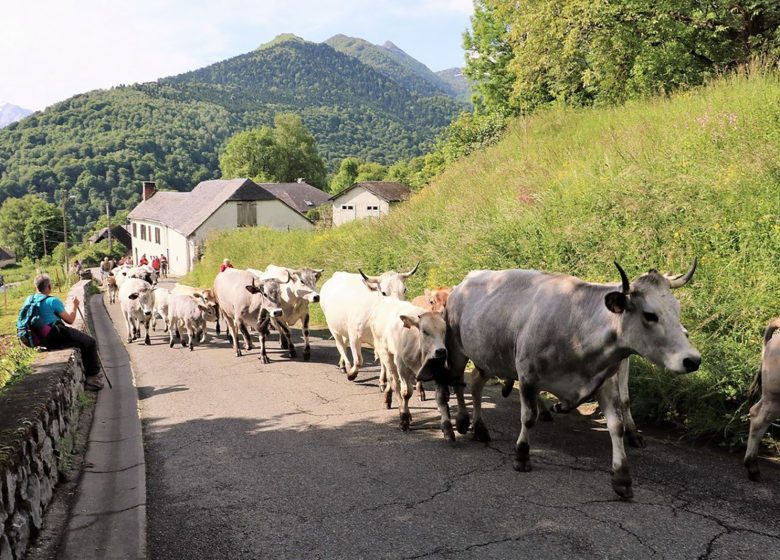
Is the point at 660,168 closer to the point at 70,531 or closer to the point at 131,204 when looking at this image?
the point at 70,531

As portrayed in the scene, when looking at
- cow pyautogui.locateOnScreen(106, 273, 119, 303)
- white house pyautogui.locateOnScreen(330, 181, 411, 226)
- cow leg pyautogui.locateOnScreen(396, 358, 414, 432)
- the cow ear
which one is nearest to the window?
white house pyautogui.locateOnScreen(330, 181, 411, 226)

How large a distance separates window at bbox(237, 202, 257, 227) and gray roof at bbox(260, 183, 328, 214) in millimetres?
23598

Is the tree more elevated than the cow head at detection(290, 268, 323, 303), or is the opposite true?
the tree

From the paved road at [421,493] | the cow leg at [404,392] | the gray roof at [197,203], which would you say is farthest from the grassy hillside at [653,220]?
the gray roof at [197,203]

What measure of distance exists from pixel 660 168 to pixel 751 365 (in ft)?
15.4

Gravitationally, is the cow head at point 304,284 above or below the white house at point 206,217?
below

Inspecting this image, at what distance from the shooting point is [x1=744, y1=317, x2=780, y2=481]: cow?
549 centimetres

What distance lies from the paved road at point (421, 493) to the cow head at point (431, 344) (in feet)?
2.60

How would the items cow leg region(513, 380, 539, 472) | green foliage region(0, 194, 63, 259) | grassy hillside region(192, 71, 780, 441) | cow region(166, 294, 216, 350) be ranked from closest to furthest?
cow leg region(513, 380, 539, 472) < grassy hillside region(192, 71, 780, 441) < cow region(166, 294, 216, 350) < green foliage region(0, 194, 63, 259)

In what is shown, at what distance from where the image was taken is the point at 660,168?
1034 cm

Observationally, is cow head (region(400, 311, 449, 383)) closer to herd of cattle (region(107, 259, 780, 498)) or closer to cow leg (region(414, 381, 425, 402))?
herd of cattle (region(107, 259, 780, 498))

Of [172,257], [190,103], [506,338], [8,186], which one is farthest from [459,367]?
[190,103]

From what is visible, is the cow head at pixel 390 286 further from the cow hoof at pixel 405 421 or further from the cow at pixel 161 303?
the cow at pixel 161 303

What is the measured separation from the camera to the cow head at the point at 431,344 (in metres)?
7.12
